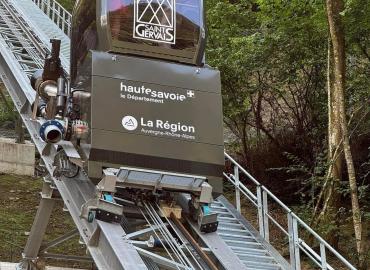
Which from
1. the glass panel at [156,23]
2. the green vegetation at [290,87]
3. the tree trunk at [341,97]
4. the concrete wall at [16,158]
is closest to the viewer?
the glass panel at [156,23]

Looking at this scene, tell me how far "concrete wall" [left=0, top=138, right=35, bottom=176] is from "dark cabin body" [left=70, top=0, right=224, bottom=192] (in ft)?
31.1

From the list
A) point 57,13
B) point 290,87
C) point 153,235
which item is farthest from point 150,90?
point 57,13

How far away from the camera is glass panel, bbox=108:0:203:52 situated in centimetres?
796

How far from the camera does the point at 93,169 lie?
7230mm

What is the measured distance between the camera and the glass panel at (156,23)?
796cm

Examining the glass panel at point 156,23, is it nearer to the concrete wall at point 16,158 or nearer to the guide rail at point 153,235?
the guide rail at point 153,235

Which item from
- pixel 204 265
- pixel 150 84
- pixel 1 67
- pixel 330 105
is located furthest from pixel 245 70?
pixel 204 265

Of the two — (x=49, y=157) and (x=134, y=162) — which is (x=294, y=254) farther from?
(x=49, y=157)

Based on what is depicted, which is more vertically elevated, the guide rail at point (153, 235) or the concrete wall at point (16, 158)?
the guide rail at point (153, 235)

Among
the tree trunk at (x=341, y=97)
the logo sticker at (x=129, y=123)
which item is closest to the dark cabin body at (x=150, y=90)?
the logo sticker at (x=129, y=123)

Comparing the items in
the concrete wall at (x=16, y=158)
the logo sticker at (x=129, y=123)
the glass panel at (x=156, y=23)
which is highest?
the glass panel at (x=156, y=23)

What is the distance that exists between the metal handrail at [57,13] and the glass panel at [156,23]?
1075cm

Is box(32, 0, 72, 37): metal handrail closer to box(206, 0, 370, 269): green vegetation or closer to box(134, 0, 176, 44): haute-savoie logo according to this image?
box(206, 0, 370, 269): green vegetation

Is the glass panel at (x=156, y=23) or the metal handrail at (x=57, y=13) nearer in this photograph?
the glass panel at (x=156, y=23)
